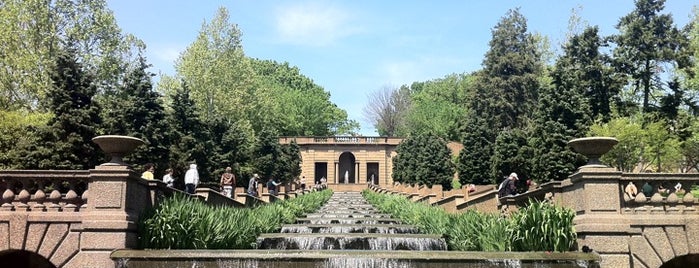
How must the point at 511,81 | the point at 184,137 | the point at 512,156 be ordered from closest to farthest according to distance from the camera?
1. the point at 184,137
2. the point at 512,156
3. the point at 511,81

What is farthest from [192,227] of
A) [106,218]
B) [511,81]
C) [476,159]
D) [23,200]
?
[511,81]

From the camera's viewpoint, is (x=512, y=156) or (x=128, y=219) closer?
(x=128, y=219)

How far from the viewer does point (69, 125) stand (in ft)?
76.4

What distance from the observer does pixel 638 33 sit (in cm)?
3794

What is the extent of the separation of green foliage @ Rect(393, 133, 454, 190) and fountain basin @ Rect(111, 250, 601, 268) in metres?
33.1

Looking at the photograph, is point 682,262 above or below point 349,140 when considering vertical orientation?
below

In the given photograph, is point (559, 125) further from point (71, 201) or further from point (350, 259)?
point (71, 201)

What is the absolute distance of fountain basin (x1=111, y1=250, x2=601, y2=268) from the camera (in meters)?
10.6

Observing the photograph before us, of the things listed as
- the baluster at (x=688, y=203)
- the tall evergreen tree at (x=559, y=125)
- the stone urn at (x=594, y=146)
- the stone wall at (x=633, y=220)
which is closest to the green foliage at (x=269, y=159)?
the tall evergreen tree at (x=559, y=125)

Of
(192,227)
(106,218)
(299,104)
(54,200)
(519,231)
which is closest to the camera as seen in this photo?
(106,218)

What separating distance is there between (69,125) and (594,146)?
19583 millimetres

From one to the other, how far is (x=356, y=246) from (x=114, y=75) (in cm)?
2859

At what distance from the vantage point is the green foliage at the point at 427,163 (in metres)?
45.0

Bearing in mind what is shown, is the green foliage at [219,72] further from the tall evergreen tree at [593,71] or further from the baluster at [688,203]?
the baluster at [688,203]
